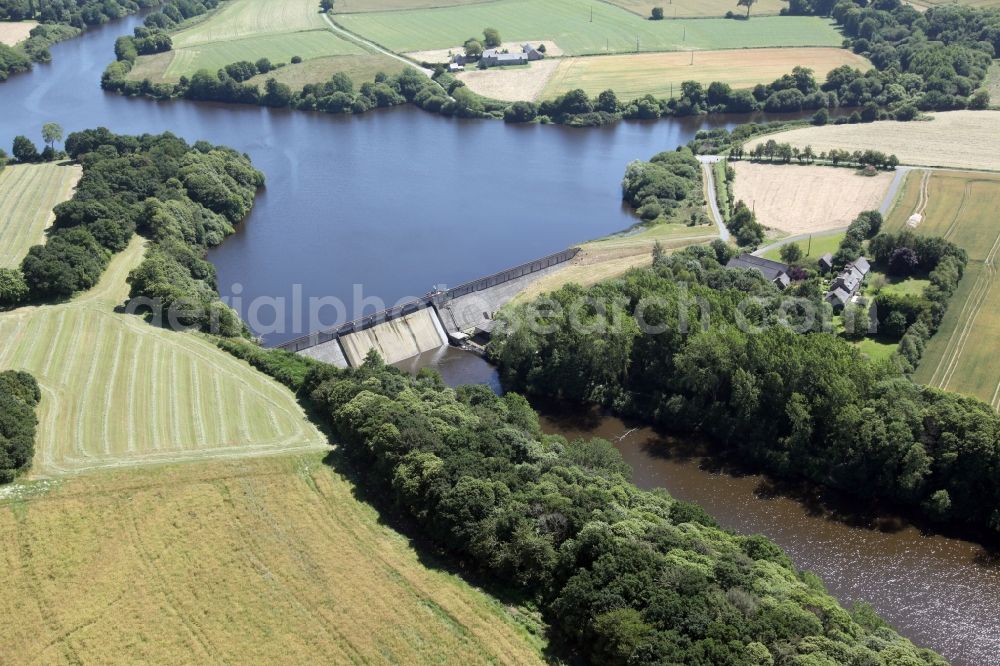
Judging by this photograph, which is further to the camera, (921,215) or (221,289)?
(921,215)

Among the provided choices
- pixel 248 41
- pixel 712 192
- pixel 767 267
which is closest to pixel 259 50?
pixel 248 41

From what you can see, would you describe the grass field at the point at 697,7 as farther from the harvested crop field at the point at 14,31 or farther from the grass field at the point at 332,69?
Answer: the harvested crop field at the point at 14,31

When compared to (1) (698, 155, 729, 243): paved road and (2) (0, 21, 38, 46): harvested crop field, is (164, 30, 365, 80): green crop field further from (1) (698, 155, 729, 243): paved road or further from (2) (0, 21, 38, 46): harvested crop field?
(1) (698, 155, 729, 243): paved road

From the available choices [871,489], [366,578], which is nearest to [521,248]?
[871,489]

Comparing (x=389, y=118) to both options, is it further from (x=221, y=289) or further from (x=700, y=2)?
(x=700, y=2)

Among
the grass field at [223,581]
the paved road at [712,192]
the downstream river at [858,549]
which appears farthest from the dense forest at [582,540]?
the paved road at [712,192]

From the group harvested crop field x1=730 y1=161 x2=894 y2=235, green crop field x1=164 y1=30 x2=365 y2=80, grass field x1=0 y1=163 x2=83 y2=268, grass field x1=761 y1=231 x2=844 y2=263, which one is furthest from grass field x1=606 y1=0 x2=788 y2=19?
grass field x1=0 y1=163 x2=83 y2=268
